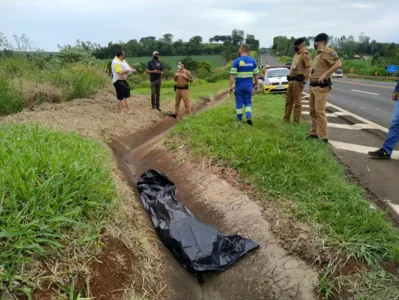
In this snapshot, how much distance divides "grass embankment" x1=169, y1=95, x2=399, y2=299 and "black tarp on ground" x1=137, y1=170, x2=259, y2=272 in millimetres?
845

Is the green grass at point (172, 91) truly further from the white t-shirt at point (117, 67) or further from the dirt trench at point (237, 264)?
the dirt trench at point (237, 264)

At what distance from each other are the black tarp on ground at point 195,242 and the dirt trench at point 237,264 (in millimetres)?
87

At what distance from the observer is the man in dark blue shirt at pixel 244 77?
7.20 m

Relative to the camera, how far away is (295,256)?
10.6ft

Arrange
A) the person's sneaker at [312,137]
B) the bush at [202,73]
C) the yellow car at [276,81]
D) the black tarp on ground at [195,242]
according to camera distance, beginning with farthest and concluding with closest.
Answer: the bush at [202,73]
the yellow car at [276,81]
the person's sneaker at [312,137]
the black tarp on ground at [195,242]

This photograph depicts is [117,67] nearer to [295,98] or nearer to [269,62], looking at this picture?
[295,98]

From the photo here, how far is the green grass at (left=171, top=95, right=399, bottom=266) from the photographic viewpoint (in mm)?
3195

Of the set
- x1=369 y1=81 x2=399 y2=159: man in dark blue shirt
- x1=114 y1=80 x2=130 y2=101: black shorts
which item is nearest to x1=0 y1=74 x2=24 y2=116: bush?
x1=114 y1=80 x2=130 y2=101: black shorts

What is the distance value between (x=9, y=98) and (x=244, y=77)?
5.46m

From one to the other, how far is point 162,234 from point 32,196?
→ 1.52 metres

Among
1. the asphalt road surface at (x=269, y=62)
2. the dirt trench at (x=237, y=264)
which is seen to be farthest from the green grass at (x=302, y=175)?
the asphalt road surface at (x=269, y=62)

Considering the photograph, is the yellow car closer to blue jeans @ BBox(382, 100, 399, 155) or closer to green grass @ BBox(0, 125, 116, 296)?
blue jeans @ BBox(382, 100, 399, 155)

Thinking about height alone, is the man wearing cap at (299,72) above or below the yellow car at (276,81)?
above

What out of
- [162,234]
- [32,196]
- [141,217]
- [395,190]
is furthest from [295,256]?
[32,196]
